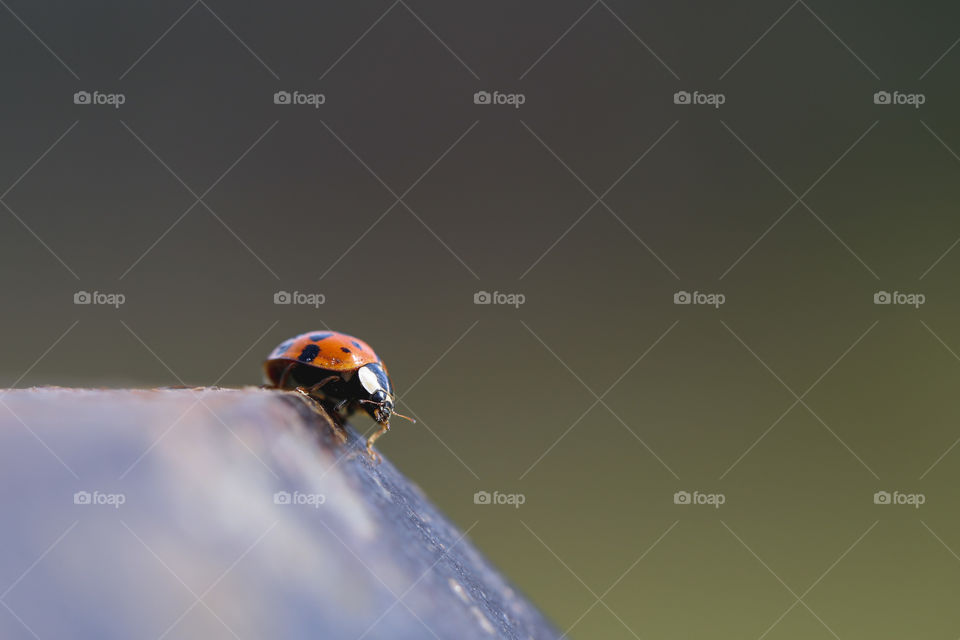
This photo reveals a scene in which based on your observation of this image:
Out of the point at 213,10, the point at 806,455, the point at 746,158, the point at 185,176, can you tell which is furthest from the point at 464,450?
the point at 213,10

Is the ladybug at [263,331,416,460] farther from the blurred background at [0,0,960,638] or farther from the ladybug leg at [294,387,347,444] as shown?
the blurred background at [0,0,960,638]

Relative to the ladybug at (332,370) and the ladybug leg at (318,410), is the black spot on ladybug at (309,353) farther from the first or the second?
the ladybug leg at (318,410)

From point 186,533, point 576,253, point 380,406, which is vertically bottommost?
point 186,533

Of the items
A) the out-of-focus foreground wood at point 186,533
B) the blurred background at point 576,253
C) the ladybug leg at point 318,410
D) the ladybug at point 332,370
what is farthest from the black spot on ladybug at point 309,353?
the blurred background at point 576,253

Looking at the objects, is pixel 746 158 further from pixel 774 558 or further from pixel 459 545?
pixel 459 545

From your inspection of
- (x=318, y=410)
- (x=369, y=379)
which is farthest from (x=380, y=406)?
(x=318, y=410)

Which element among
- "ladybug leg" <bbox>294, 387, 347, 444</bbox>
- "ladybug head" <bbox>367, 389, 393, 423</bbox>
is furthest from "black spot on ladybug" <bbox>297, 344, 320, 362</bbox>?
"ladybug leg" <bbox>294, 387, 347, 444</bbox>

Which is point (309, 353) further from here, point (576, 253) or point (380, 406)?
point (576, 253)
